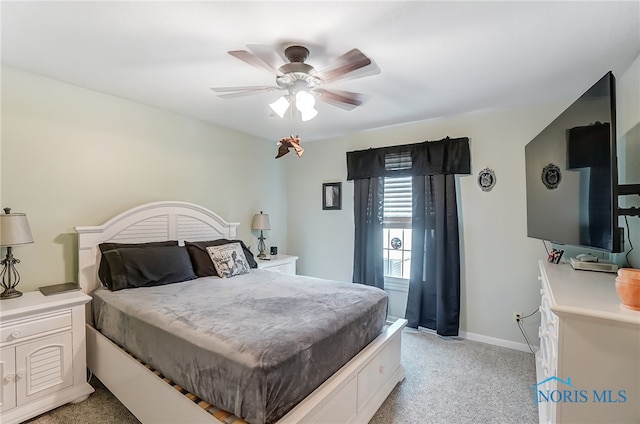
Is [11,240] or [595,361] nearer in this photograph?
[595,361]

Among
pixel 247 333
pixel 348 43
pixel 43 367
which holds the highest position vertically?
pixel 348 43

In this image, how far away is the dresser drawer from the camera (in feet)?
6.01

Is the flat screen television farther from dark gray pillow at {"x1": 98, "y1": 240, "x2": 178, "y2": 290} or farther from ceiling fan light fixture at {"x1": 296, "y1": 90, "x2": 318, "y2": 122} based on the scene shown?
dark gray pillow at {"x1": 98, "y1": 240, "x2": 178, "y2": 290}

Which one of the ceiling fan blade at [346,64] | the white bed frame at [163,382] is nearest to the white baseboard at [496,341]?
the white bed frame at [163,382]

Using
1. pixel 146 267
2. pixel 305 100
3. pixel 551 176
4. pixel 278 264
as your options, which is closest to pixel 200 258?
pixel 146 267

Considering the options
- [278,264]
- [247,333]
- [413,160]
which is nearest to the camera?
[247,333]

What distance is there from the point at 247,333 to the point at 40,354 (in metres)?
1.61

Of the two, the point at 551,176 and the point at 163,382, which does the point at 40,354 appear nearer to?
the point at 163,382

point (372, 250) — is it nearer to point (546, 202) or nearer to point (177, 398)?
point (546, 202)

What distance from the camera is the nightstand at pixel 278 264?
365cm

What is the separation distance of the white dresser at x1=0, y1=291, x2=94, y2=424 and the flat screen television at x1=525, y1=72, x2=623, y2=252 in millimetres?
3248

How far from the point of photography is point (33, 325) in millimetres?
1932

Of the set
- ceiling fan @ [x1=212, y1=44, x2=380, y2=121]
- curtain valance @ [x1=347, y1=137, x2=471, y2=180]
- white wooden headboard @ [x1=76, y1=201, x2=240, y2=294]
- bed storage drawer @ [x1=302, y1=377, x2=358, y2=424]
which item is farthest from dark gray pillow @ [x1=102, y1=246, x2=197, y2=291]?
curtain valance @ [x1=347, y1=137, x2=471, y2=180]

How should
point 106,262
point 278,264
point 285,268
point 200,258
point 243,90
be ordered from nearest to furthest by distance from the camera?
point 243,90 → point 106,262 → point 200,258 → point 278,264 → point 285,268
